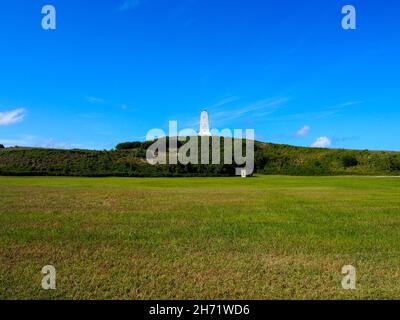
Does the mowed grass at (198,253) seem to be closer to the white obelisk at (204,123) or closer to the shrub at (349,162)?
the shrub at (349,162)

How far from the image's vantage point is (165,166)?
8662 centimetres

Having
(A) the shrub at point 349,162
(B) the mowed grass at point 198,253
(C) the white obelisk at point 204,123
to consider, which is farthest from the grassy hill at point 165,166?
(B) the mowed grass at point 198,253

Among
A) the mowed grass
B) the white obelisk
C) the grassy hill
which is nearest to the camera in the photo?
the mowed grass

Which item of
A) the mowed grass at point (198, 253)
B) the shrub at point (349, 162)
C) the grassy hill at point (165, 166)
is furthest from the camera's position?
the shrub at point (349, 162)

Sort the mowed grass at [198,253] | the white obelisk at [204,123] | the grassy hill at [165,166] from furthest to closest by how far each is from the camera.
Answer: the white obelisk at [204,123] → the grassy hill at [165,166] → the mowed grass at [198,253]

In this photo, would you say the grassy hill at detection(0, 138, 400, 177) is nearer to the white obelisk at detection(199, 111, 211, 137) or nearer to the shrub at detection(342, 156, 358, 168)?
the shrub at detection(342, 156, 358, 168)

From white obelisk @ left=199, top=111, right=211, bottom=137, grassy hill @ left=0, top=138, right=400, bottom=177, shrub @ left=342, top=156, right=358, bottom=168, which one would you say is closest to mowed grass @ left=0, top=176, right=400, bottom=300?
grassy hill @ left=0, top=138, right=400, bottom=177

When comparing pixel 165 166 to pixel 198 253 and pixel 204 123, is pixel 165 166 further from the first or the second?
pixel 198 253

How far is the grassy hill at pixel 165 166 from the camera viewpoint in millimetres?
76175

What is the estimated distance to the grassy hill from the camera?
7618 centimetres

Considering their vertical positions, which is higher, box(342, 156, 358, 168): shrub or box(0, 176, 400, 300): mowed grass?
box(342, 156, 358, 168): shrub

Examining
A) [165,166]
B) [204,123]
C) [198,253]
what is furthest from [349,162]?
[198,253]

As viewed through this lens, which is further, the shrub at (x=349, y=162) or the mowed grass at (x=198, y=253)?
the shrub at (x=349, y=162)
